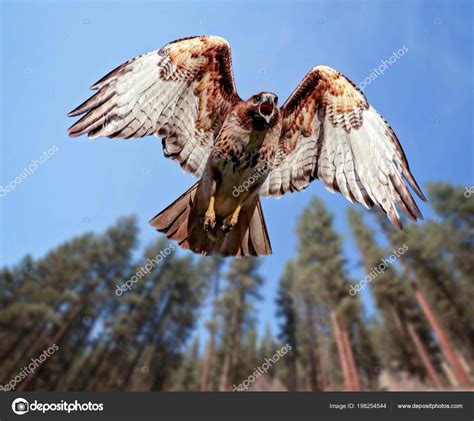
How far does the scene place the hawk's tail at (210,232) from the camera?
17.0 ft

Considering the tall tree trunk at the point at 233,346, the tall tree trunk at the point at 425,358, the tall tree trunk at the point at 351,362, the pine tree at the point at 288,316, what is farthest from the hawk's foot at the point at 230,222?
the pine tree at the point at 288,316

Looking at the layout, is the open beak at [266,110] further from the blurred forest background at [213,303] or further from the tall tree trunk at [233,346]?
the tall tree trunk at [233,346]

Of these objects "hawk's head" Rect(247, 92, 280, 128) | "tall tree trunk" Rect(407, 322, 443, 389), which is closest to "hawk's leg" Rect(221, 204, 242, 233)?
"hawk's head" Rect(247, 92, 280, 128)

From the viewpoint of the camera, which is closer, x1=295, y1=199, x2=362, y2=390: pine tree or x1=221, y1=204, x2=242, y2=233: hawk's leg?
x1=221, y1=204, x2=242, y2=233: hawk's leg

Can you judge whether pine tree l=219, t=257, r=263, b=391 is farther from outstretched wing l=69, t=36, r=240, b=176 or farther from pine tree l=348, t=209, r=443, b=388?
outstretched wing l=69, t=36, r=240, b=176

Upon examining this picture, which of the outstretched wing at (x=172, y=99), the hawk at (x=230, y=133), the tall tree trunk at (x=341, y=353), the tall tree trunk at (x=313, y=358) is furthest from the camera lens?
the tall tree trunk at (x=313, y=358)

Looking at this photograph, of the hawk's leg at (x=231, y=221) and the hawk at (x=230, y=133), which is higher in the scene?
the hawk at (x=230, y=133)

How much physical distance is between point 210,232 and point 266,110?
2070 mm

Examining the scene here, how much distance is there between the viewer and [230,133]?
5.12 metres

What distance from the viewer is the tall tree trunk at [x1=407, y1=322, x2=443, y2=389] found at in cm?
2363

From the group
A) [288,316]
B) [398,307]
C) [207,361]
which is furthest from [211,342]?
[398,307]

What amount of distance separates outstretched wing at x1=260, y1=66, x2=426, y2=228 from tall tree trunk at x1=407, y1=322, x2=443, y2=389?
24.8 metres

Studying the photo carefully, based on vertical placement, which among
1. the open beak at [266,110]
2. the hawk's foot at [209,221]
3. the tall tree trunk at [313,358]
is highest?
the tall tree trunk at [313,358]

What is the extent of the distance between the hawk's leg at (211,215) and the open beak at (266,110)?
4.27 feet
